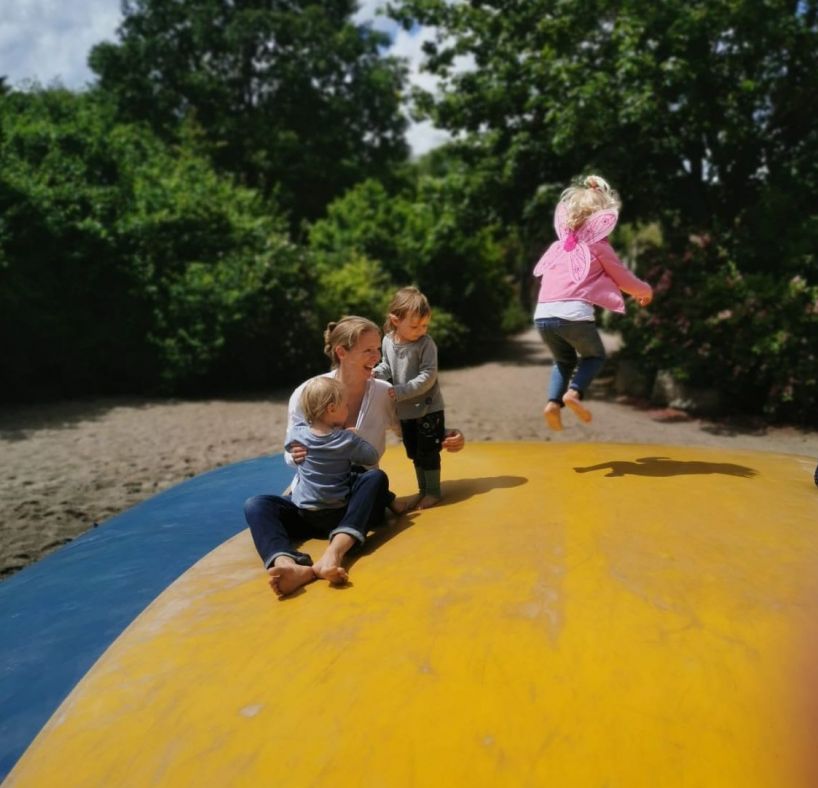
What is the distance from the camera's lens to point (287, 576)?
8.66ft

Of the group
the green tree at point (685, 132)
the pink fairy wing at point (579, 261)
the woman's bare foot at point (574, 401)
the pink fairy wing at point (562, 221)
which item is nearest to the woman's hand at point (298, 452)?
the woman's bare foot at point (574, 401)

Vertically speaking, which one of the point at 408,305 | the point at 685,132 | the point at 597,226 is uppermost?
the point at 685,132

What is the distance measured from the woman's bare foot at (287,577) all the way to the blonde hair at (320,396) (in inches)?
25.0

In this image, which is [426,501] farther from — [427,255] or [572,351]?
[427,255]

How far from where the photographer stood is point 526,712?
1.86 m

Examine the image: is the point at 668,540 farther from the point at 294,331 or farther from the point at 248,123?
the point at 248,123

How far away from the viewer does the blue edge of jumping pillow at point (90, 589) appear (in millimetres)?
2414

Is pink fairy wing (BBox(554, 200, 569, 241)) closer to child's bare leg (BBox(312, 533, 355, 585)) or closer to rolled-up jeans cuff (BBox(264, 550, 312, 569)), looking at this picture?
child's bare leg (BBox(312, 533, 355, 585))

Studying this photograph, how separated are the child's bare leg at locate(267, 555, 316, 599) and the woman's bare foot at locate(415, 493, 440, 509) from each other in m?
0.82

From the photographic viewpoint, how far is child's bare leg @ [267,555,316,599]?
262 cm

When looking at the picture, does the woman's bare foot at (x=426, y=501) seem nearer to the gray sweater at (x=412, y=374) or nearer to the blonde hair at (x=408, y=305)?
the gray sweater at (x=412, y=374)

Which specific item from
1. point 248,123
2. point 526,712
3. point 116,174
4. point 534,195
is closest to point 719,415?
point 534,195

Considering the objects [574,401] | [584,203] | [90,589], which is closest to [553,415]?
[574,401]

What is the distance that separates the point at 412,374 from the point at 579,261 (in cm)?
112
